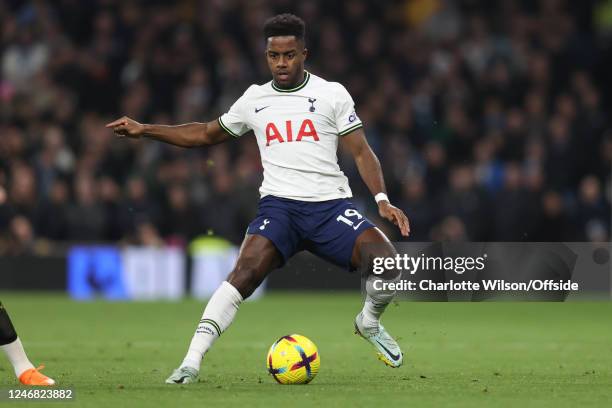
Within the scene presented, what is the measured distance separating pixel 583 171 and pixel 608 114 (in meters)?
1.63

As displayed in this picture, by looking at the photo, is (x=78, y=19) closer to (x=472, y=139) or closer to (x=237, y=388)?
(x=472, y=139)

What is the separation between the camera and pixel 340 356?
11.2 meters

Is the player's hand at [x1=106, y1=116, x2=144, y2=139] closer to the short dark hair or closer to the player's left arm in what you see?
the short dark hair

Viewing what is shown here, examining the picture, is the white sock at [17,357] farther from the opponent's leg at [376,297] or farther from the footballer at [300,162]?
the opponent's leg at [376,297]

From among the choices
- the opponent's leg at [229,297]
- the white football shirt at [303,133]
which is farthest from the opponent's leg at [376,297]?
the opponent's leg at [229,297]

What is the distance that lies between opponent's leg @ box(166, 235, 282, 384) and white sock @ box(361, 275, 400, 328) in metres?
0.72

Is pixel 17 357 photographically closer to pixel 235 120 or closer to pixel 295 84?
pixel 235 120

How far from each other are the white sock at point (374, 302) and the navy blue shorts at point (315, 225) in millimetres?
281

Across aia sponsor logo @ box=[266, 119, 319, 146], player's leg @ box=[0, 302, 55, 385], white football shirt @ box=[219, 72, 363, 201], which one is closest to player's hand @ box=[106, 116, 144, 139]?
white football shirt @ box=[219, 72, 363, 201]

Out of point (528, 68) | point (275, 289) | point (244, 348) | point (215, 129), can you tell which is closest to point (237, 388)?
point (215, 129)

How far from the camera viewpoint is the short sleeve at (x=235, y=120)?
30.3 ft

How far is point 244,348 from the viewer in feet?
39.1

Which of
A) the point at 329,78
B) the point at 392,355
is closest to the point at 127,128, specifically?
the point at 392,355
